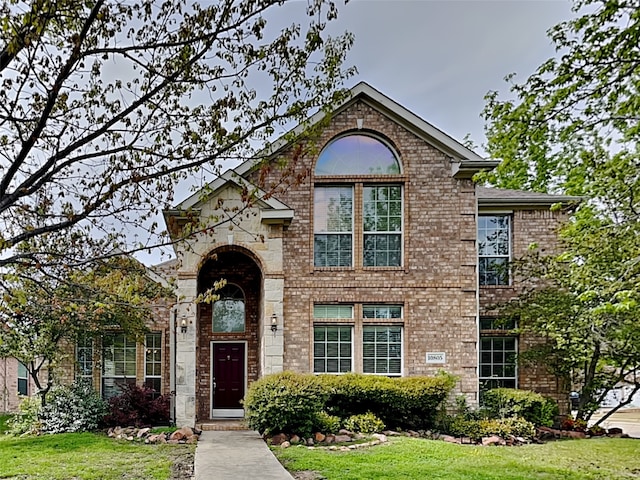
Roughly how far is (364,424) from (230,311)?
16.8 ft

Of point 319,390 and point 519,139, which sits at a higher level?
point 519,139

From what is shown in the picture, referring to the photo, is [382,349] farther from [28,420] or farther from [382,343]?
[28,420]

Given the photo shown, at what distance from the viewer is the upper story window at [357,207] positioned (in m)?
14.7

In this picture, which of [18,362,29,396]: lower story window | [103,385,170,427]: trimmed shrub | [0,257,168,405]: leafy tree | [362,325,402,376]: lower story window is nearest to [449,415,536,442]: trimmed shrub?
[362,325,402,376]: lower story window

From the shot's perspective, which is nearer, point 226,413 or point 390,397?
point 390,397

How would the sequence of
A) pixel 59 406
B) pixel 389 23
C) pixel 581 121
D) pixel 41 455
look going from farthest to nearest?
pixel 59 406 < pixel 41 455 < pixel 389 23 < pixel 581 121

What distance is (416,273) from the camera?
14.6 metres

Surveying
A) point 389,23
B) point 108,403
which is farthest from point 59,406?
point 389,23

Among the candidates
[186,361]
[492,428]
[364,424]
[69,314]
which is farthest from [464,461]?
[69,314]

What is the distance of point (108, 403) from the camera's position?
14.7 metres

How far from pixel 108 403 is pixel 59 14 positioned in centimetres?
1165

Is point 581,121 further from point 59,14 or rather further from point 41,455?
point 41,455

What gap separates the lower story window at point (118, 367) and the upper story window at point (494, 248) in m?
10.5

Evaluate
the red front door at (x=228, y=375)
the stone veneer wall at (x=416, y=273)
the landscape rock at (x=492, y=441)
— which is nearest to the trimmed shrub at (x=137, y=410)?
the red front door at (x=228, y=375)
